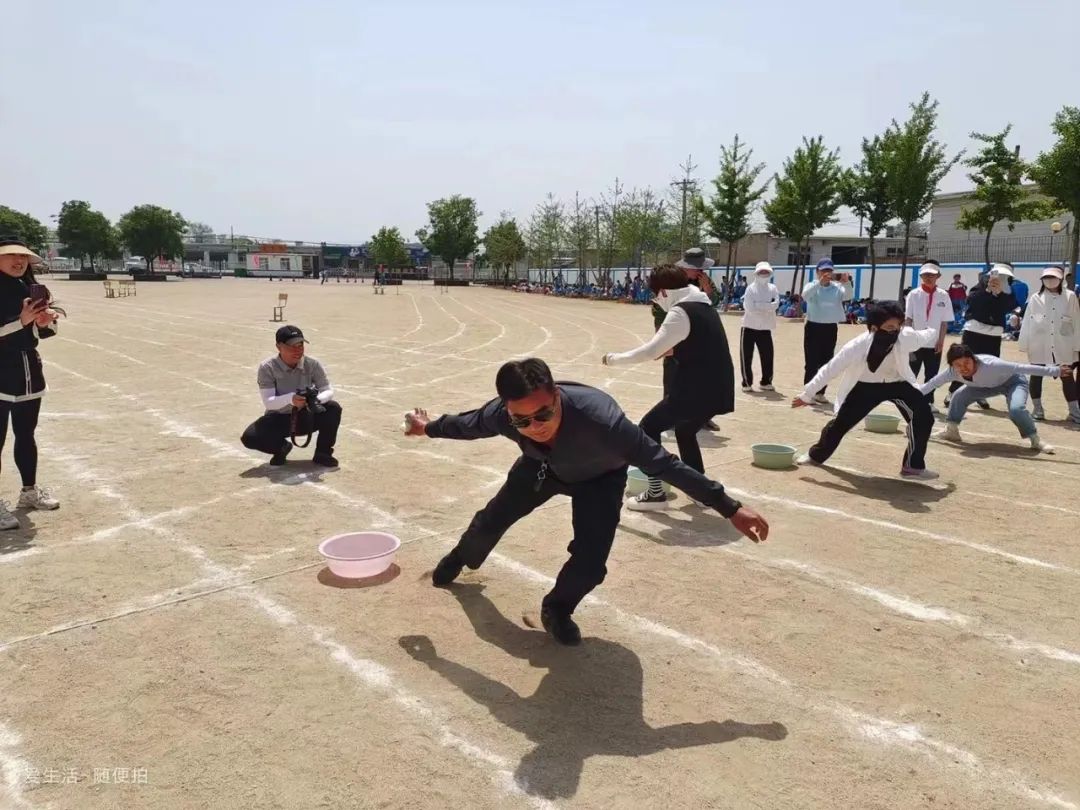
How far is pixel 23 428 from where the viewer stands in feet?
17.7

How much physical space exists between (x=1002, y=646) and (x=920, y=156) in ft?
86.5

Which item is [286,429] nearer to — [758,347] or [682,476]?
[682,476]

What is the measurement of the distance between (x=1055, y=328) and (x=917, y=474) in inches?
162

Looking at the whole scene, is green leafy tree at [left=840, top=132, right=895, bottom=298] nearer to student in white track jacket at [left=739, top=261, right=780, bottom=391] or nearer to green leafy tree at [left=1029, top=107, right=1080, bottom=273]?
green leafy tree at [left=1029, top=107, right=1080, bottom=273]

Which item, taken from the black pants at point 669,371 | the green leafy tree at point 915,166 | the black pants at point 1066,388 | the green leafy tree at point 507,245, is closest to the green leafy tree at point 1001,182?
the green leafy tree at point 915,166

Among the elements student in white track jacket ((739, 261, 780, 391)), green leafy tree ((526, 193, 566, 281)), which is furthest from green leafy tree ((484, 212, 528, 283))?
student in white track jacket ((739, 261, 780, 391))

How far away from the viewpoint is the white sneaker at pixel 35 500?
5.64 meters

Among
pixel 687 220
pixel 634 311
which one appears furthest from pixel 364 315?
pixel 687 220

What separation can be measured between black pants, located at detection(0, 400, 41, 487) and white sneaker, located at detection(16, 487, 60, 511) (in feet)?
0.30

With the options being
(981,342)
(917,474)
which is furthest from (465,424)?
(981,342)

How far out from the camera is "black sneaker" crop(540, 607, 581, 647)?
380 cm

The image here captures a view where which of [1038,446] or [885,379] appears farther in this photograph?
[1038,446]

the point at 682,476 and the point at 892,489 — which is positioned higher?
the point at 682,476

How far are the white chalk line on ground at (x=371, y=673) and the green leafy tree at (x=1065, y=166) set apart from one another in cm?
2153
